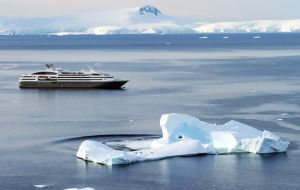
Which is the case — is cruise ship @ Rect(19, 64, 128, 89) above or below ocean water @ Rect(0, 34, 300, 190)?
above

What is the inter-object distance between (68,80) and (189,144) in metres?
45.7

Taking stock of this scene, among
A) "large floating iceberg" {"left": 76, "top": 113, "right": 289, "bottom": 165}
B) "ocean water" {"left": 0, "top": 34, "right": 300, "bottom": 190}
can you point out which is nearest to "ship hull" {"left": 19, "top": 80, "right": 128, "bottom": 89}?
"ocean water" {"left": 0, "top": 34, "right": 300, "bottom": 190}

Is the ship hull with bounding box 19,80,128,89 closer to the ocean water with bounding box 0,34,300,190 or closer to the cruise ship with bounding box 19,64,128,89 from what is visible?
the cruise ship with bounding box 19,64,128,89

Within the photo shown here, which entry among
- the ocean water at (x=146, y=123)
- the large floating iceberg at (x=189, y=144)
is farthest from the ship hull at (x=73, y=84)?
the large floating iceberg at (x=189, y=144)

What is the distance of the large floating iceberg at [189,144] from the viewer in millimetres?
A: 38969

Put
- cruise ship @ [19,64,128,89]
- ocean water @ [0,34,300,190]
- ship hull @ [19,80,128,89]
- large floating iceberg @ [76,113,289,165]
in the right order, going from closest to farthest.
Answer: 1. ocean water @ [0,34,300,190]
2. large floating iceberg @ [76,113,289,165]
3. ship hull @ [19,80,128,89]
4. cruise ship @ [19,64,128,89]

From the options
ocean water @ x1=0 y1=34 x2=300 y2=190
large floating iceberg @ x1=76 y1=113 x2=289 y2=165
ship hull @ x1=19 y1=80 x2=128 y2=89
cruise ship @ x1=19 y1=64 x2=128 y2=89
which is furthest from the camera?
cruise ship @ x1=19 y1=64 x2=128 y2=89

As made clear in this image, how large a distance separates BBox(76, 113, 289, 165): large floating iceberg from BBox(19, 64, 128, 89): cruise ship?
3915 cm

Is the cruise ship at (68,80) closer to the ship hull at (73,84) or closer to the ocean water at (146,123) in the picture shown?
the ship hull at (73,84)

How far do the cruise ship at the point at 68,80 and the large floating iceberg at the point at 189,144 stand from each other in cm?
3915

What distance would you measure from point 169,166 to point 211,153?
374 cm

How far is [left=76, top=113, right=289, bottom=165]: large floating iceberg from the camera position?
128ft

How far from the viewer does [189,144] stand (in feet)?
133

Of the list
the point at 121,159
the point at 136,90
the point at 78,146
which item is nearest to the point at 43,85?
the point at 136,90
